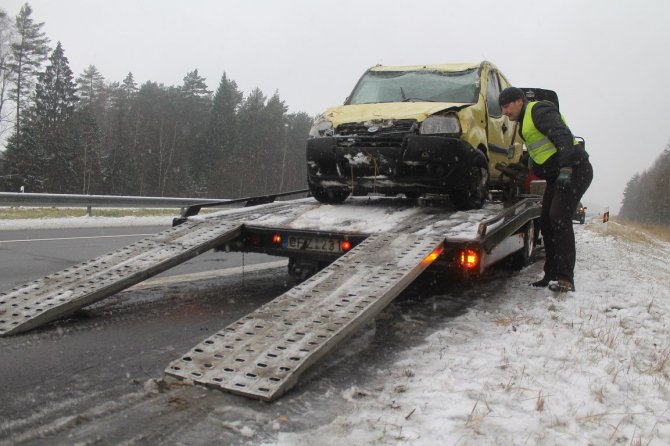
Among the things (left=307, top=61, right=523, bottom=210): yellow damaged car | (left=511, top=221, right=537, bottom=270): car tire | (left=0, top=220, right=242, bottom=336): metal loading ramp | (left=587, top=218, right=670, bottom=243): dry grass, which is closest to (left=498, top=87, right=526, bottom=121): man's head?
(left=307, top=61, right=523, bottom=210): yellow damaged car

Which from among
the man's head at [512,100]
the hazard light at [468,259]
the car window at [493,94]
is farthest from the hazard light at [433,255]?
the car window at [493,94]

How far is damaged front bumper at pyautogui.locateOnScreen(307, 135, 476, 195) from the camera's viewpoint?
5426 mm

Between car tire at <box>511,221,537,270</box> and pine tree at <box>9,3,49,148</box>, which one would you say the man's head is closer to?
car tire at <box>511,221,537,270</box>

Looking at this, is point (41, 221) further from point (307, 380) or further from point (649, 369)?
point (649, 369)

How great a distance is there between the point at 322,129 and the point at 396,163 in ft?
3.07

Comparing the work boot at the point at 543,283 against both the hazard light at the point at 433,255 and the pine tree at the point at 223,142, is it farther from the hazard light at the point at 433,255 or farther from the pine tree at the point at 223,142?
the pine tree at the point at 223,142

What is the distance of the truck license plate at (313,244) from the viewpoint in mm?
4973

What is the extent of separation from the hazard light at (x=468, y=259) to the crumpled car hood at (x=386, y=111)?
168 cm

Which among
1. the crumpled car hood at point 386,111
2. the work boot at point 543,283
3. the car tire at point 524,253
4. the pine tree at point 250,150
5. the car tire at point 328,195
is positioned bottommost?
the work boot at point 543,283

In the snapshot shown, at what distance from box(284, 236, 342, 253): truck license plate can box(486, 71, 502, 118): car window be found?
2.97 m

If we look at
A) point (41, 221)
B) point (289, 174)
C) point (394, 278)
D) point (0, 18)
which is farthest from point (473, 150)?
point (289, 174)

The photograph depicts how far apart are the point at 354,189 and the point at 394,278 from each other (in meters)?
2.21

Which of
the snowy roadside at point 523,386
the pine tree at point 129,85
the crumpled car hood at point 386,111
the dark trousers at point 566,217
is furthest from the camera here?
the pine tree at point 129,85

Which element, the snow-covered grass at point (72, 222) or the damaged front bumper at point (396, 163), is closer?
the damaged front bumper at point (396, 163)
